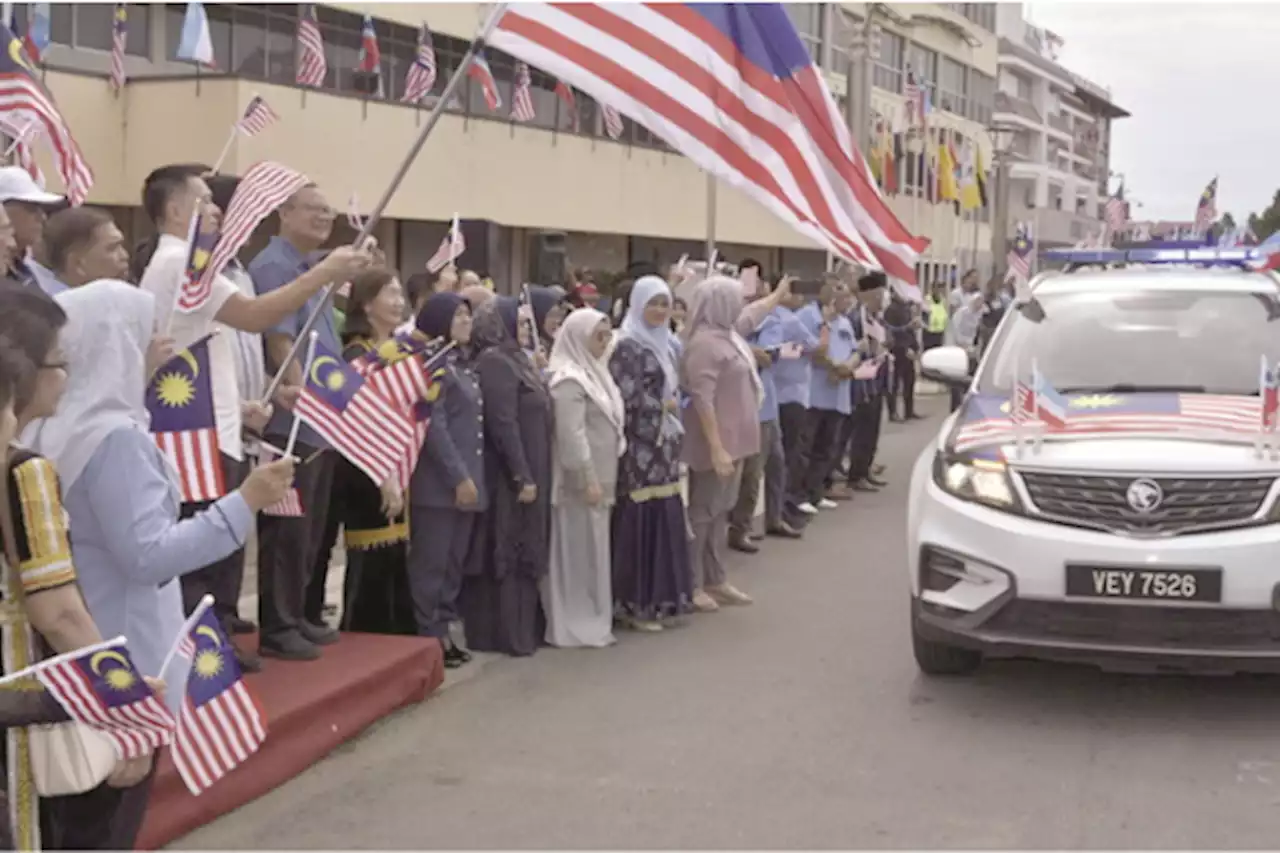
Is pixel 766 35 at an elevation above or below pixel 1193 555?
above

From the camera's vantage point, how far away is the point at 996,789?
5.60 metres

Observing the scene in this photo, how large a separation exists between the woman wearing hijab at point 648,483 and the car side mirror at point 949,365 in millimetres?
1417

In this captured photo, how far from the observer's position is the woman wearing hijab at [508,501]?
7.66 meters

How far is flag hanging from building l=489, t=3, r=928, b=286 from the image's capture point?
20.2 ft

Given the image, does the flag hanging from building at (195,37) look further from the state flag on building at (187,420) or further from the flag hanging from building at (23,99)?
the state flag on building at (187,420)

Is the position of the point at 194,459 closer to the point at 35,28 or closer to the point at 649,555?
the point at 649,555

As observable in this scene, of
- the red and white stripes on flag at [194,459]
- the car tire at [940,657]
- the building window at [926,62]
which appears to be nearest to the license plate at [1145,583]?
the car tire at [940,657]

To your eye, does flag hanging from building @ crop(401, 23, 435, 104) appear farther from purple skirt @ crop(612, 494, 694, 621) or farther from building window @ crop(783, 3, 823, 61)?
building window @ crop(783, 3, 823, 61)

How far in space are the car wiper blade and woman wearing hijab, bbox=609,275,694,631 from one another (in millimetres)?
Answer: 2152

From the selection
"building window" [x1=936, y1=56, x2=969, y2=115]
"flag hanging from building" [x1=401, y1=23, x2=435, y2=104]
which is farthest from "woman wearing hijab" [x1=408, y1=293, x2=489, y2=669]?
"building window" [x1=936, y1=56, x2=969, y2=115]

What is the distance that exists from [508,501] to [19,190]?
2.90 m

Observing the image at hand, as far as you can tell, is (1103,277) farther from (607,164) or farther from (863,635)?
(607,164)

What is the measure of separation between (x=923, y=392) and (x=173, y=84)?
13749 mm

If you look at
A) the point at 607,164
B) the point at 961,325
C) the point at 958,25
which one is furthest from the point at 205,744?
the point at 958,25
